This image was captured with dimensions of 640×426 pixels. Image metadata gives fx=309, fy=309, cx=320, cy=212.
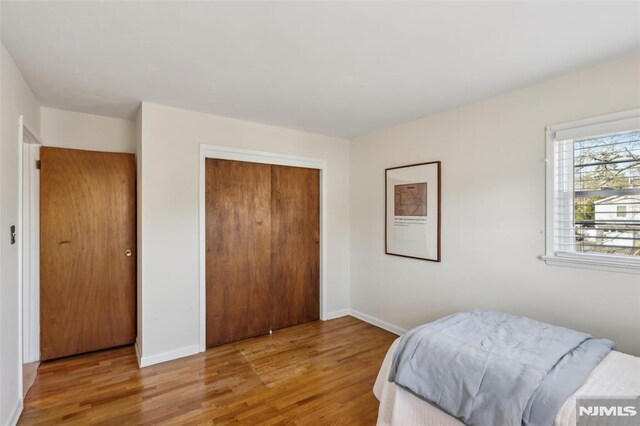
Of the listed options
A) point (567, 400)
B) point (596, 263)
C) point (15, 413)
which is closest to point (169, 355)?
point (15, 413)

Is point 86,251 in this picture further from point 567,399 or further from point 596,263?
point 596,263

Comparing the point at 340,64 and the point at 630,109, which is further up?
the point at 340,64

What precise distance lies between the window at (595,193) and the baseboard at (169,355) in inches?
126

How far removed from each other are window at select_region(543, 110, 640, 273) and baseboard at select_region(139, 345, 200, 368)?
10.5ft

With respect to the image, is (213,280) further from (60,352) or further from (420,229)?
(420,229)

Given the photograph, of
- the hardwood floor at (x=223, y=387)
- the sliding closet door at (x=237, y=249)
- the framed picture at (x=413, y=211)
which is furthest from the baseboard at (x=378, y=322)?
the sliding closet door at (x=237, y=249)

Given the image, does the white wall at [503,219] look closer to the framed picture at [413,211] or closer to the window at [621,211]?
the framed picture at [413,211]

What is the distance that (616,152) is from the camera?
6.86 feet

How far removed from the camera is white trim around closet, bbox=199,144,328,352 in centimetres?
311

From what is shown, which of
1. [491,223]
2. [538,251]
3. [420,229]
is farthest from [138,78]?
[538,251]

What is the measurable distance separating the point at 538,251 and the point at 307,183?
2.48 m

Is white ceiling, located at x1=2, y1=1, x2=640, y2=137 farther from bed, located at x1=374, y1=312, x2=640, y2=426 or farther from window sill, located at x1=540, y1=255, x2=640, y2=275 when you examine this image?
bed, located at x1=374, y1=312, x2=640, y2=426

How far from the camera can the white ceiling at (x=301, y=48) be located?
157 cm

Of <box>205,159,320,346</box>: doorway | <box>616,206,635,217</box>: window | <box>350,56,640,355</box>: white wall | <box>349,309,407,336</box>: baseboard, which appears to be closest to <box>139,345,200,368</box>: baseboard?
<box>205,159,320,346</box>: doorway
